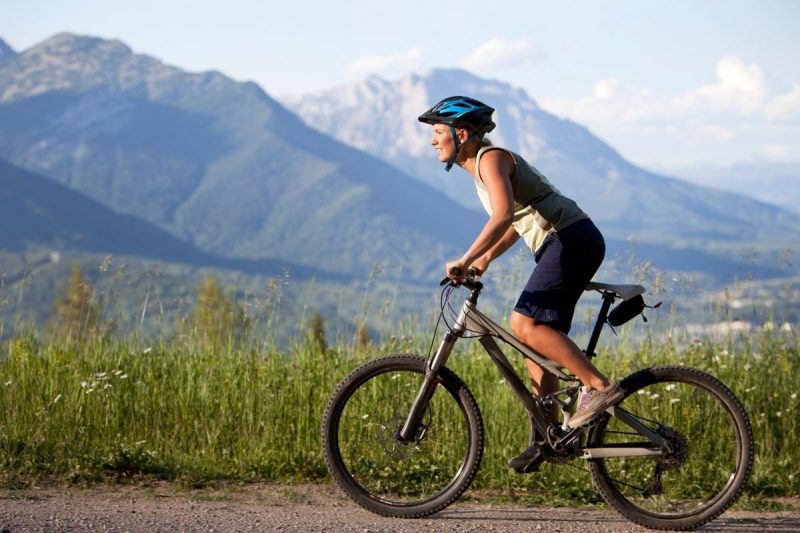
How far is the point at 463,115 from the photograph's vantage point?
4.57 m

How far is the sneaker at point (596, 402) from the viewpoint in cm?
456

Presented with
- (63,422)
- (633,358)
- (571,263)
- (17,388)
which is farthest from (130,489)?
(633,358)

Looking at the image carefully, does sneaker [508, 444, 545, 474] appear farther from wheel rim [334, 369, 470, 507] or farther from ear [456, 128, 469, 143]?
ear [456, 128, 469, 143]

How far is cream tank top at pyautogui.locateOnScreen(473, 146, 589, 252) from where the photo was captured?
14.8 ft

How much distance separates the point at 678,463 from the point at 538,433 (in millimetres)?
700

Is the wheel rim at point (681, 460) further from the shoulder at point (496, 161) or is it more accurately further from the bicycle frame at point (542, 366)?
the shoulder at point (496, 161)

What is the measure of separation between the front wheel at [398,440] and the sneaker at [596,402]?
1.62 ft

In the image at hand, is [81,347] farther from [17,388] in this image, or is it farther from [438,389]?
[438,389]

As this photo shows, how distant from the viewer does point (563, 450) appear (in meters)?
4.68

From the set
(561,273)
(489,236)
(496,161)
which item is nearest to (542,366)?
(561,273)

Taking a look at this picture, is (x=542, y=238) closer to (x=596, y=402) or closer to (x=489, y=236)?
(x=489, y=236)

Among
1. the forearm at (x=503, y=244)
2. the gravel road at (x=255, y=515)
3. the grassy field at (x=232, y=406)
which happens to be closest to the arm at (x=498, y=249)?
the forearm at (x=503, y=244)

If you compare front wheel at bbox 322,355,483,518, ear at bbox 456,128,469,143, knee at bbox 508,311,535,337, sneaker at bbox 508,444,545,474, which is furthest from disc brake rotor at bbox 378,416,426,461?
ear at bbox 456,128,469,143

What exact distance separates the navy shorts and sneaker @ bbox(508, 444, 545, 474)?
618 millimetres
